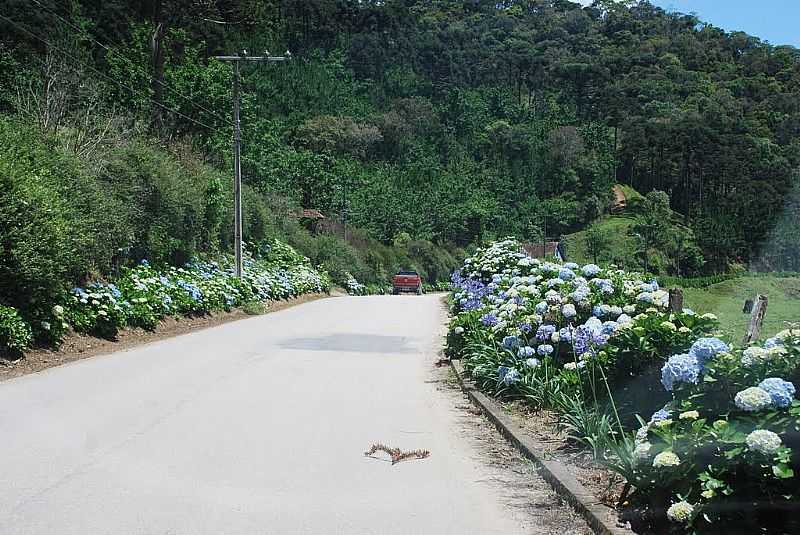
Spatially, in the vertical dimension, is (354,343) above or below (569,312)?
below

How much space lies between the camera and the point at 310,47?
364ft

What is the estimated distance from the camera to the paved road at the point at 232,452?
547cm

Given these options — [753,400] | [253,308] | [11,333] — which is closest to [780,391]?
[753,400]

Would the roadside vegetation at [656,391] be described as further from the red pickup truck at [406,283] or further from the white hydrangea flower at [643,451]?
the red pickup truck at [406,283]

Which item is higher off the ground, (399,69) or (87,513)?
(399,69)

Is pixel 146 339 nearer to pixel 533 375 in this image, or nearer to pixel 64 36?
pixel 533 375

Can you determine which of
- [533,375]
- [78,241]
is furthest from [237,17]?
[533,375]

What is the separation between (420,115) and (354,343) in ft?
295

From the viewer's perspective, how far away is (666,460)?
4445mm

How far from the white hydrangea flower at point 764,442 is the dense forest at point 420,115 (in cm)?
1337

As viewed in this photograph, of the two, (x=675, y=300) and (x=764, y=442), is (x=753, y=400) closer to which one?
(x=764, y=442)

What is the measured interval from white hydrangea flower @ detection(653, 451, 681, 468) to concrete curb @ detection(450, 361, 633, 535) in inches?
25.4

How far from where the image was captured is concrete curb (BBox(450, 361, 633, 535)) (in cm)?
519

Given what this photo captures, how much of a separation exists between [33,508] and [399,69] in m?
117
